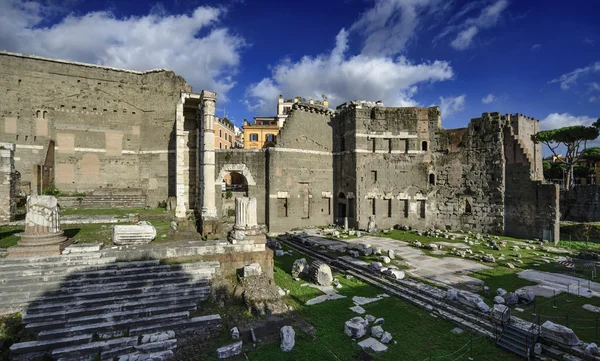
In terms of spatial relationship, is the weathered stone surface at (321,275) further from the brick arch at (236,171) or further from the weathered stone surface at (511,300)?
the brick arch at (236,171)

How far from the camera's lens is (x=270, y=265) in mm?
11039

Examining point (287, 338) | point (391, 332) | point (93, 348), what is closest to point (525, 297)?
point (391, 332)

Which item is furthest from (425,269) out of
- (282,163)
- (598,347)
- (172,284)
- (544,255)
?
(282,163)

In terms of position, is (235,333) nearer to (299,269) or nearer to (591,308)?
(299,269)

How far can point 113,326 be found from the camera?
6.96 metres

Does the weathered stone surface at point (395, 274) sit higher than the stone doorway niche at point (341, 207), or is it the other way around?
the stone doorway niche at point (341, 207)

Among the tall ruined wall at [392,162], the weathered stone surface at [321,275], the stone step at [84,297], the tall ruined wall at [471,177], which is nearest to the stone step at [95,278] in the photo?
the stone step at [84,297]

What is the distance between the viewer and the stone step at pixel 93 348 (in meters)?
6.08

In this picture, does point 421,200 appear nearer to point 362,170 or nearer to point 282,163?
point 362,170

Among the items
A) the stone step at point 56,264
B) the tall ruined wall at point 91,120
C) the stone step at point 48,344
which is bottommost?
the stone step at point 48,344

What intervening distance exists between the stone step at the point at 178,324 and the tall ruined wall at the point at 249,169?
48.5ft

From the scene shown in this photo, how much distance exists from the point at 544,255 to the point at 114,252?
20314 millimetres

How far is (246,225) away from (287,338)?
5.13m

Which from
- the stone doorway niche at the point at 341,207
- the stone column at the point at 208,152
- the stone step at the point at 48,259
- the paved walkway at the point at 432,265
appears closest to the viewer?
the stone step at the point at 48,259
